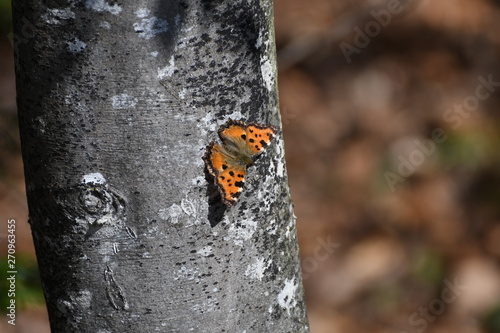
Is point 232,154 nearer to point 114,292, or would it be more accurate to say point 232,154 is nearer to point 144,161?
point 144,161

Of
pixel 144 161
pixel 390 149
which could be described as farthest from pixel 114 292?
pixel 390 149

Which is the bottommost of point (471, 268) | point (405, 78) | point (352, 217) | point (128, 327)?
point (128, 327)

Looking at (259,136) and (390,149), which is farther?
(390,149)

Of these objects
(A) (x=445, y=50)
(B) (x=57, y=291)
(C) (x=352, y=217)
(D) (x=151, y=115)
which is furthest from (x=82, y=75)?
(A) (x=445, y=50)

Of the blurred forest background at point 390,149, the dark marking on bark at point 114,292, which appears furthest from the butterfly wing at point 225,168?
the blurred forest background at point 390,149

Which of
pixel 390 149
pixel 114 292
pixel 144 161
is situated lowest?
pixel 114 292

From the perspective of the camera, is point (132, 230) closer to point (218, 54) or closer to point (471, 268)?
point (218, 54)

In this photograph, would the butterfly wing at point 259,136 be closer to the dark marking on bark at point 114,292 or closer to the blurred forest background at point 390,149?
the dark marking on bark at point 114,292
